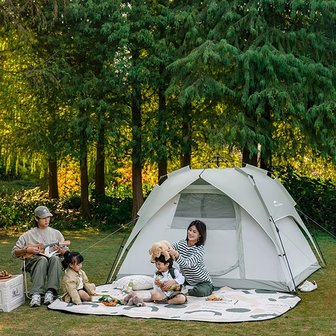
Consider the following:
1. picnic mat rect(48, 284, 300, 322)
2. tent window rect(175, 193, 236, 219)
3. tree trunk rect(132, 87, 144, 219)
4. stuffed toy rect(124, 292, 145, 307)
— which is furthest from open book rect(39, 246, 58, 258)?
tree trunk rect(132, 87, 144, 219)

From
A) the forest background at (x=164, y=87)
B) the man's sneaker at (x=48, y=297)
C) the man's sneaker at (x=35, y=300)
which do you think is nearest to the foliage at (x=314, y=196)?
the forest background at (x=164, y=87)

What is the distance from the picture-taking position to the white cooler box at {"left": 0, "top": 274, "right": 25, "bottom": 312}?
680 centimetres

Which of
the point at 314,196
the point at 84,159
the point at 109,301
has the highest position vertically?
the point at 84,159

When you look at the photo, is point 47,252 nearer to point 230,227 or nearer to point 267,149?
point 230,227

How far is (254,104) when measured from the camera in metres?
12.3

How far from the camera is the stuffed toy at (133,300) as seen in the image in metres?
6.92

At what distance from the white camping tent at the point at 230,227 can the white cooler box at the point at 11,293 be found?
158 centimetres

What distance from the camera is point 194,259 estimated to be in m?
7.44

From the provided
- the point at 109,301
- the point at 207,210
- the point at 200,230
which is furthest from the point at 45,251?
the point at 207,210

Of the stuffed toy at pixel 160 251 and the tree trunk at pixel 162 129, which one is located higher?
the tree trunk at pixel 162 129

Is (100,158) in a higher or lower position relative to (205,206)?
higher

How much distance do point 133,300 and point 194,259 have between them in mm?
900

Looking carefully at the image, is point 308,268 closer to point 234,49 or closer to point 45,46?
point 234,49

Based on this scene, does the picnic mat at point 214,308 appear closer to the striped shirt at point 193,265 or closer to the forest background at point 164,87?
the striped shirt at point 193,265
